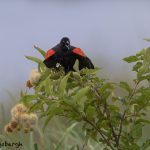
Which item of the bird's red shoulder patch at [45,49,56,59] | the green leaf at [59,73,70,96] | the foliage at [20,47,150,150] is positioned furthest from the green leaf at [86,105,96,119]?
the bird's red shoulder patch at [45,49,56,59]

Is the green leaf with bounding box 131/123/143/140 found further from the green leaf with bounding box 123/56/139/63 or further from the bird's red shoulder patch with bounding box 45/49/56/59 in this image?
the bird's red shoulder patch with bounding box 45/49/56/59

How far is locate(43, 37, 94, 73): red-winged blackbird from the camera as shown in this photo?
68.9 inches

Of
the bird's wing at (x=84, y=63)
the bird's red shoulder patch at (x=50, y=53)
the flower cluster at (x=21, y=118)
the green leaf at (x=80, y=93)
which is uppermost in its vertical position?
the bird's red shoulder patch at (x=50, y=53)

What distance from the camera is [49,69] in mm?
1772

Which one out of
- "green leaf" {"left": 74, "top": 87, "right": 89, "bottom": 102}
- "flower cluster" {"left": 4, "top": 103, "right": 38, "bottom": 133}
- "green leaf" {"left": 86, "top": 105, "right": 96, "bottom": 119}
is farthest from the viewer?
"flower cluster" {"left": 4, "top": 103, "right": 38, "bottom": 133}

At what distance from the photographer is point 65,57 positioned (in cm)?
175

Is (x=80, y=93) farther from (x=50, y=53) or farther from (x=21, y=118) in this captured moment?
(x=21, y=118)

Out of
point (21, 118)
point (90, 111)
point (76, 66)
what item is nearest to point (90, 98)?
point (90, 111)

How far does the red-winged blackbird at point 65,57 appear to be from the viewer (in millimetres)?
1750

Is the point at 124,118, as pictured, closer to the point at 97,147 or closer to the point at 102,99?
the point at 102,99

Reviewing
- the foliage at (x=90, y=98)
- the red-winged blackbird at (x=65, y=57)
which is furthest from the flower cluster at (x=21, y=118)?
the red-winged blackbird at (x=65, y=57)

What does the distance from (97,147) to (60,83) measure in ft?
5.78

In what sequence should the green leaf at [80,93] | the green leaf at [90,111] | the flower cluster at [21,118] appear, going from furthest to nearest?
the flower cluster at [21,118], the green leaf at [90,111], the green leaf at [80,93]

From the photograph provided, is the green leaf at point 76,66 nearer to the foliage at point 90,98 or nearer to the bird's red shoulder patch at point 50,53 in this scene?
the foliage at point 90,98
